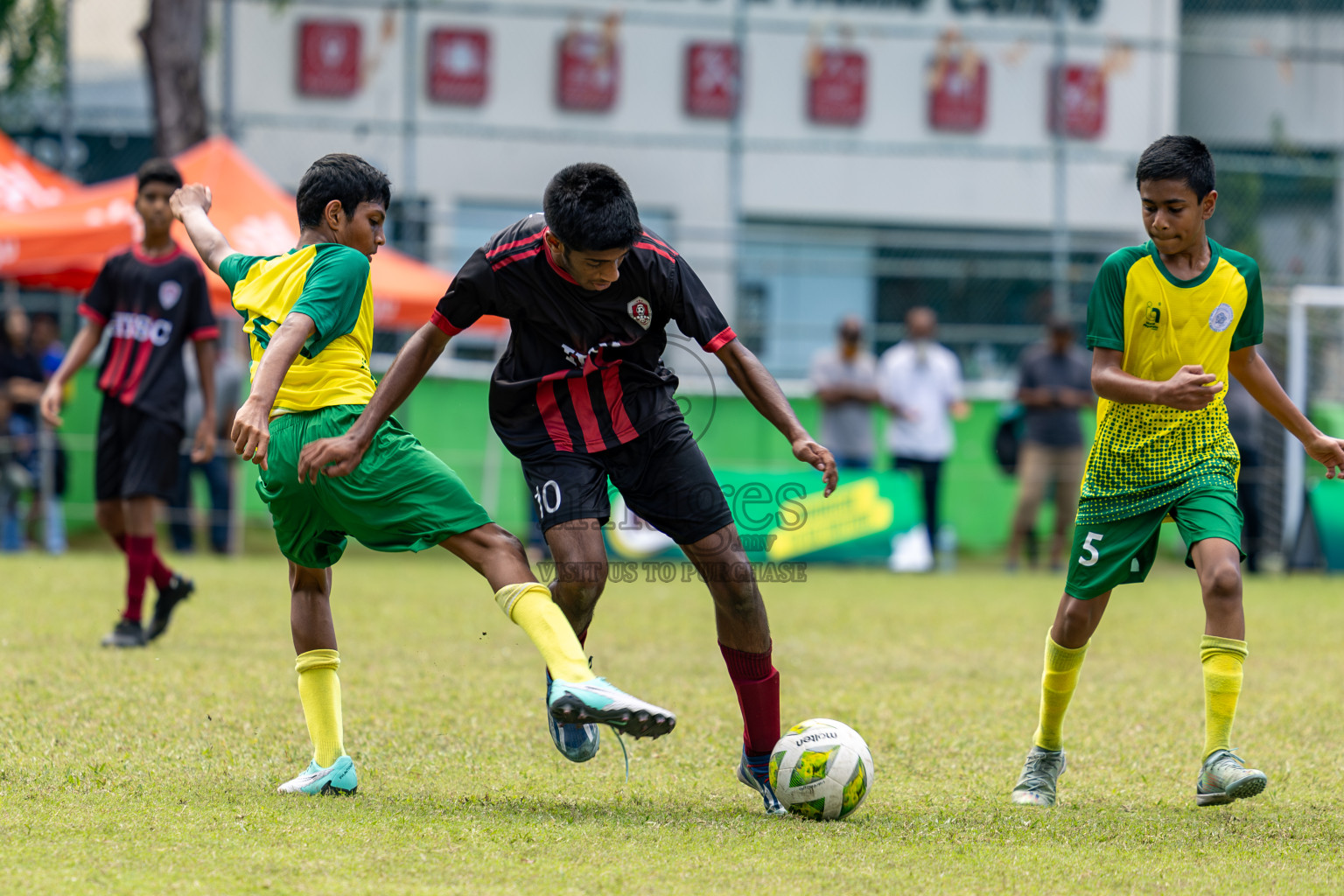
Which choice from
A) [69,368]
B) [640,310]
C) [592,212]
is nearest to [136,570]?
[69,368]

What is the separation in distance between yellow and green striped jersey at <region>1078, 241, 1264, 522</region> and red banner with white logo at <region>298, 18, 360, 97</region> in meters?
16.5

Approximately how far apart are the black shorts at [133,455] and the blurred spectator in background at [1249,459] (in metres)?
8.97

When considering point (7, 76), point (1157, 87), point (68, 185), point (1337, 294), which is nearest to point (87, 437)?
point (68, 185)

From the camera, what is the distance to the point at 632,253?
4484 millimetres

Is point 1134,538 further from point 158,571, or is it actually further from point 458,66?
point 458,66

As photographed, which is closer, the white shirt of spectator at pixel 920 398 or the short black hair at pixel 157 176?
the short black hair at pixel 157 176

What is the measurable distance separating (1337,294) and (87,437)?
38.6 ft

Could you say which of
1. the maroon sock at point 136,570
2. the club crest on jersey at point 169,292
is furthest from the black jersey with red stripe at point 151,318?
the maroon sock at point 136,570

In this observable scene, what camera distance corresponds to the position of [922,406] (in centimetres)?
1363

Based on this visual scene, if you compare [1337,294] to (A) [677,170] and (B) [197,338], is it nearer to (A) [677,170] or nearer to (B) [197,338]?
(A) [677,170]

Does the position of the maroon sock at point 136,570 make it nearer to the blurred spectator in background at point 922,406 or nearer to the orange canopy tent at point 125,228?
the orange canopy tent at point 125,228

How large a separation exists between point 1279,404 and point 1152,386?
63 centimetres

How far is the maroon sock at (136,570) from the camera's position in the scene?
761cm

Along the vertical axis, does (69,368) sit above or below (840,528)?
above
